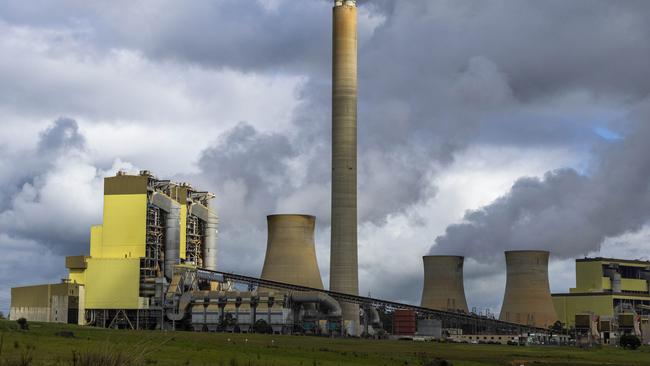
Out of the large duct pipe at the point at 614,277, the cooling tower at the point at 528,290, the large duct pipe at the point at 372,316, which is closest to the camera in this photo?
the large duct pipe at the point at 372,316

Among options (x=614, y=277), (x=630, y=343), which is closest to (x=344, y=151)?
(x=630, y=343)

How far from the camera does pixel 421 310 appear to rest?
105375 millimetres

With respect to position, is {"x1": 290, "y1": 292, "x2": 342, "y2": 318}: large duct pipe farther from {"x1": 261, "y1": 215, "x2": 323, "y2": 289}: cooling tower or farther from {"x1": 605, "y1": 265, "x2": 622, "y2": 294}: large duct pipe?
{"x1": 605, "y1": 265, "x2": 622, "y2": 294}: large duct pipe

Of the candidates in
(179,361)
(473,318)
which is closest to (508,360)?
(179,361)

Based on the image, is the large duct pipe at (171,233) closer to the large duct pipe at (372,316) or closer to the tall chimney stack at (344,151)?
the tall chimney stack at (344,151)

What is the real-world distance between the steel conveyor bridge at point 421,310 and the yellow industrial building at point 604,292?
79.8 feet

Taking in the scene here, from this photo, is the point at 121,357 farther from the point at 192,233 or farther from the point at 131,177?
the point at 192,233

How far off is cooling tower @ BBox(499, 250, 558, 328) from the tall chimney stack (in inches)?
977

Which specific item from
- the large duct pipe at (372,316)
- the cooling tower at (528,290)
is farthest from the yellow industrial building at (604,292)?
the large duct pipe at (372,316)

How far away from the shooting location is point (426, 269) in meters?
112

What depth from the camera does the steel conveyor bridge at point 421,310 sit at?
94938 millimetres

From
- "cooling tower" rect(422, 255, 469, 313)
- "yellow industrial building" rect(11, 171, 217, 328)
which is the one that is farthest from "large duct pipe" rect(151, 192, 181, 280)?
"cooling tower" rect(422, 255, 469, 313)

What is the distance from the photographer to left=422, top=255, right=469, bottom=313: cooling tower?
110 meters

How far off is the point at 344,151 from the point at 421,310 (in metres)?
22.2
